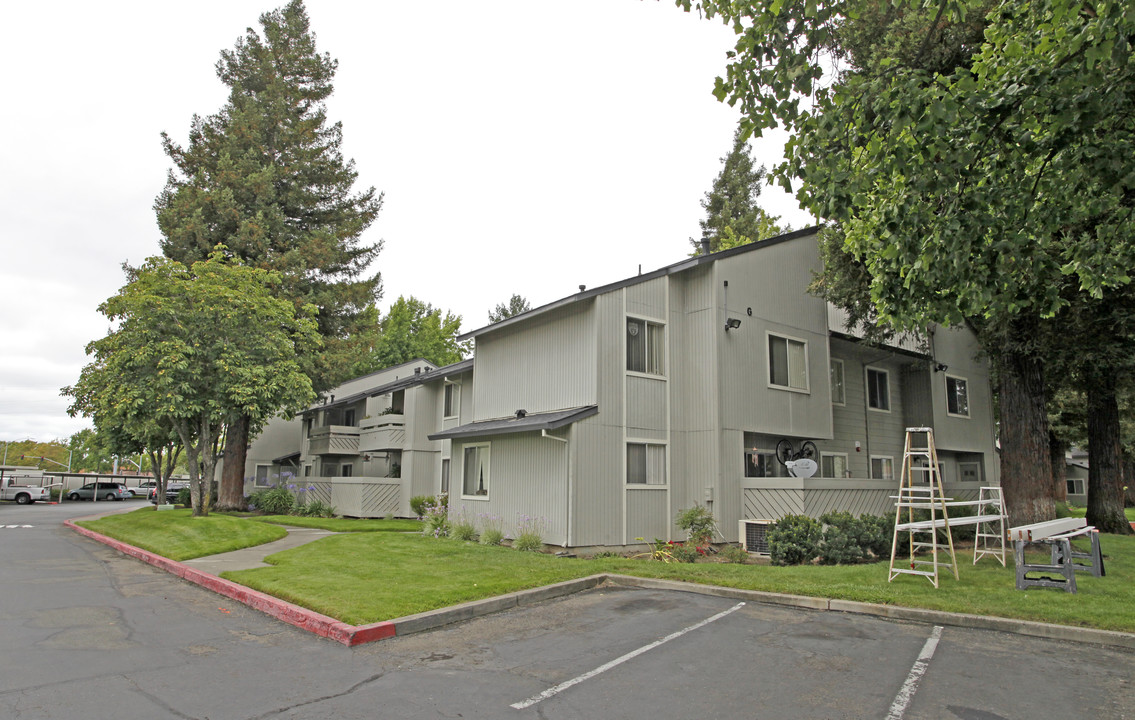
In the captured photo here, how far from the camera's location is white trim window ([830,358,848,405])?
22141 mm

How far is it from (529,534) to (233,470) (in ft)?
68.9

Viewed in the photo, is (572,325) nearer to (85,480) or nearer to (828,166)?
(828,166)

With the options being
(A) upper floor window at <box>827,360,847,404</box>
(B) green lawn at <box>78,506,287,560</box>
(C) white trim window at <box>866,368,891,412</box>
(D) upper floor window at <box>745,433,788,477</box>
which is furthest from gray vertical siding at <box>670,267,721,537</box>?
(B) green lawn at <box>78,506,287,560</box>

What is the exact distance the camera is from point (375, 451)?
31.1m

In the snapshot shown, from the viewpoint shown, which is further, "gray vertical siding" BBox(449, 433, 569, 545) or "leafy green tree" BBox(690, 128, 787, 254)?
"leafy green tree" BBox(690, 128, 787, 254)

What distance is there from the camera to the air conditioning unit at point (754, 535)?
51.0 feet

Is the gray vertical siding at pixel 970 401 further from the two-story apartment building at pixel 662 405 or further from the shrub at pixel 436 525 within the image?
the shrub at pixel 436 525

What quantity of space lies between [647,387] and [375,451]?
1801cm

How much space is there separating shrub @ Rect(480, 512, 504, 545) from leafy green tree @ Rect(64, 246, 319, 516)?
1041 cm

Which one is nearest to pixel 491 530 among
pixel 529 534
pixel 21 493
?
pixel 529 534

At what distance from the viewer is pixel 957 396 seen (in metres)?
25.4

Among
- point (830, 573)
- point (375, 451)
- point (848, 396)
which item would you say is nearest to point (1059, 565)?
point (830, 573)

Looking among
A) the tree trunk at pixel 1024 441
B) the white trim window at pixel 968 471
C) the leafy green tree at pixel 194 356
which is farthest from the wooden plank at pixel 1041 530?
the leafy green tree at pixel 194 356

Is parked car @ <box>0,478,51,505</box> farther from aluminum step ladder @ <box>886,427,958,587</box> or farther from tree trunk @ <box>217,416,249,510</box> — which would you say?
aluminum step ladder @ <box>886,427,958,587</box>
